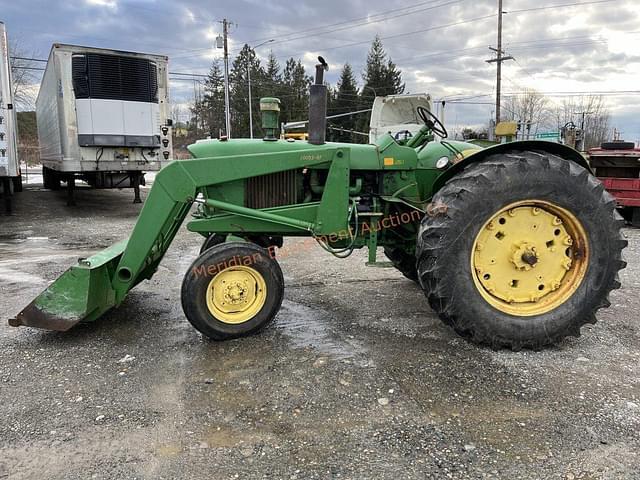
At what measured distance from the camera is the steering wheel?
4316 millimetres

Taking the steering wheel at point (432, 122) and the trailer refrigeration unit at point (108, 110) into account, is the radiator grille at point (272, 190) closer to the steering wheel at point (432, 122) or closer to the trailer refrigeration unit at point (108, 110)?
the steering wheel at point (432, 122)

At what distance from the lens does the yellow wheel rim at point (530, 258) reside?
3668 millimetres

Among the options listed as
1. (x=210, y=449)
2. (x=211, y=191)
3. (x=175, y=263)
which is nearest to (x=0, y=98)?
(x=175, y=263)

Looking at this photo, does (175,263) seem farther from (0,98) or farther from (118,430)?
(0,98)

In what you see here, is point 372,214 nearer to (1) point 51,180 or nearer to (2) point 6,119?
(2) point 6,119

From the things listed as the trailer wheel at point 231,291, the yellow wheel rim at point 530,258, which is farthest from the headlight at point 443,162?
the trailer wheel at point 231,291

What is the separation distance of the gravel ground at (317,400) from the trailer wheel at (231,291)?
159 millimetres

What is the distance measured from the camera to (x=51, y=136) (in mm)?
13023

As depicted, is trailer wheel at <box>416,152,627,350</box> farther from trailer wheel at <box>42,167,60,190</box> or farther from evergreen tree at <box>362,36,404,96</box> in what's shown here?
evergreen tree at <box>362,36,404,96</box>

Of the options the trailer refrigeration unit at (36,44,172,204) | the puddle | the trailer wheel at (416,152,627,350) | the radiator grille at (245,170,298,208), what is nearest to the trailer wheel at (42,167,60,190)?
the trailer refrigeration unit at (36,44,172,204)

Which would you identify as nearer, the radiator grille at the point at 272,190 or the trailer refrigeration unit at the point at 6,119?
the radiator grille at the point at 272,190

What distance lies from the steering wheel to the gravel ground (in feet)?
5.23

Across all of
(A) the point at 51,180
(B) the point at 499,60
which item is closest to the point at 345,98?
(B) the point at 499,60

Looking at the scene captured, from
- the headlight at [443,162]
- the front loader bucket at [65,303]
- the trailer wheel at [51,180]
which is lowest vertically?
the front loader bucket at [65,303]
